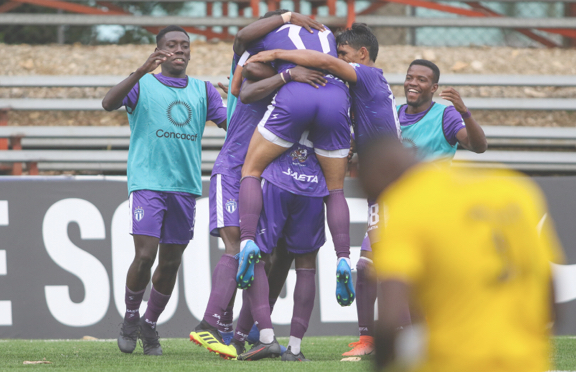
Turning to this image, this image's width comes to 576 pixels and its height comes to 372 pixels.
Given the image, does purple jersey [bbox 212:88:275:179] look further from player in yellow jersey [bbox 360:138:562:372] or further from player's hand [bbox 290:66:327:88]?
player in yellow jersey [bbox 360:138:562:372]

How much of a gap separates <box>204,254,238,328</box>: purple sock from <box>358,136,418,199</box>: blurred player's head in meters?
2.48

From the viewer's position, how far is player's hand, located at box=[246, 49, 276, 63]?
4.07 metres

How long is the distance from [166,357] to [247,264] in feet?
3.84

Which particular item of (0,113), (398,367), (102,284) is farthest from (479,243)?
(0,113)

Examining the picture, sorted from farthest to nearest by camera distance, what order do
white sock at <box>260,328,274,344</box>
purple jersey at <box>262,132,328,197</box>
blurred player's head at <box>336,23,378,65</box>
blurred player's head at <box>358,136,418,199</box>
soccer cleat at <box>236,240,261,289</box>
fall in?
blurred player's head at <box>336,23,378,65</box> → purple jersey at <box>262,132,328,197</box> → white sock at <box>260,328,274,344</box> → soccer cleat at <box>236,240,261,289</box> → blurred player's head at <box>358,136,418,199</box>

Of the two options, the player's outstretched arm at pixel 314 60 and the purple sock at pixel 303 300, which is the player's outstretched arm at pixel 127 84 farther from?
the purple sock at pixel 303 300

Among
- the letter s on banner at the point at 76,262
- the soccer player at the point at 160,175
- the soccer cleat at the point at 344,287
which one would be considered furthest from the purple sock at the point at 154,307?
the letter s on banner at the point at 76,262

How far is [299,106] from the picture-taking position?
3.89 metres

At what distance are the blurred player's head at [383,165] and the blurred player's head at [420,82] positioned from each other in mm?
3175

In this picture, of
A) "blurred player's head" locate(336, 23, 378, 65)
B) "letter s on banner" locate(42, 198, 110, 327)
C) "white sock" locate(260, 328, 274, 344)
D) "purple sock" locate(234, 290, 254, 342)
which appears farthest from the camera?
"letter s on banner" locate(42, 198, 110, 327)

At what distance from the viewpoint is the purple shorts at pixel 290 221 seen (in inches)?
156

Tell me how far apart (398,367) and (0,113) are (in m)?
8.71

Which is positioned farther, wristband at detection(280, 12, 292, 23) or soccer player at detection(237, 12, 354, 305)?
wristband at detection(280, 12, 292, 23)

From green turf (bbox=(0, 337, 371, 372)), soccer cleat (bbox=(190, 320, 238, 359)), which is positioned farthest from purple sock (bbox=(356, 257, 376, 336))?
soccer cleat (bbox=(190, 320, 238, 359))
